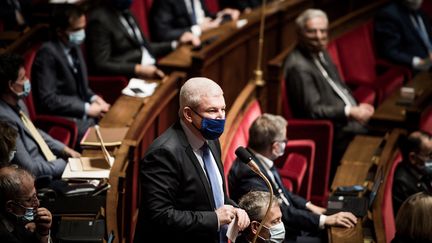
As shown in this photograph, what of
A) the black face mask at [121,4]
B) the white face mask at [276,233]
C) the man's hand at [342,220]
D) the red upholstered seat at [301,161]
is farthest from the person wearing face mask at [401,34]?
the white face mask at [276,233]

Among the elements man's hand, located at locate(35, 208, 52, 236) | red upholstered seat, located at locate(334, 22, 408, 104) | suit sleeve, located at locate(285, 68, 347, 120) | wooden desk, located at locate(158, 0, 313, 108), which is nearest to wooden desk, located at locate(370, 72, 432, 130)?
suit sleeve, located at locate(285, 68, 347, 120)

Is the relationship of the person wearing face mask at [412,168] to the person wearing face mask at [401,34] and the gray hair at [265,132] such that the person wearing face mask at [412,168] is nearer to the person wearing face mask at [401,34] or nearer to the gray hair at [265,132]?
the gray hair at [265,132]

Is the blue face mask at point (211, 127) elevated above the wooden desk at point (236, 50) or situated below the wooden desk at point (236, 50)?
above

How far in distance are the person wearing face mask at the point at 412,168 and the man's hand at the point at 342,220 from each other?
41cm

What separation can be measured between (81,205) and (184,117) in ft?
1.36

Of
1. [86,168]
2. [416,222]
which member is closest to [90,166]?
[86,168]

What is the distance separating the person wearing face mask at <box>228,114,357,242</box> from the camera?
199cm

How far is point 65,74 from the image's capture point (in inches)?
106

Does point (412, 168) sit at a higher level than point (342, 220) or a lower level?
lower

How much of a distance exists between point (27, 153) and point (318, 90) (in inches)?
50.8

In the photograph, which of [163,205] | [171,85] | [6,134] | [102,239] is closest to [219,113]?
[163,205]

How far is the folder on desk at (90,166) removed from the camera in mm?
2078

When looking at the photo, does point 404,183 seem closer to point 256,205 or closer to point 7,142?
point 256,205

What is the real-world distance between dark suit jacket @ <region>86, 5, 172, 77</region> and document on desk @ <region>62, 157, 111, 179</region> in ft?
3.04
